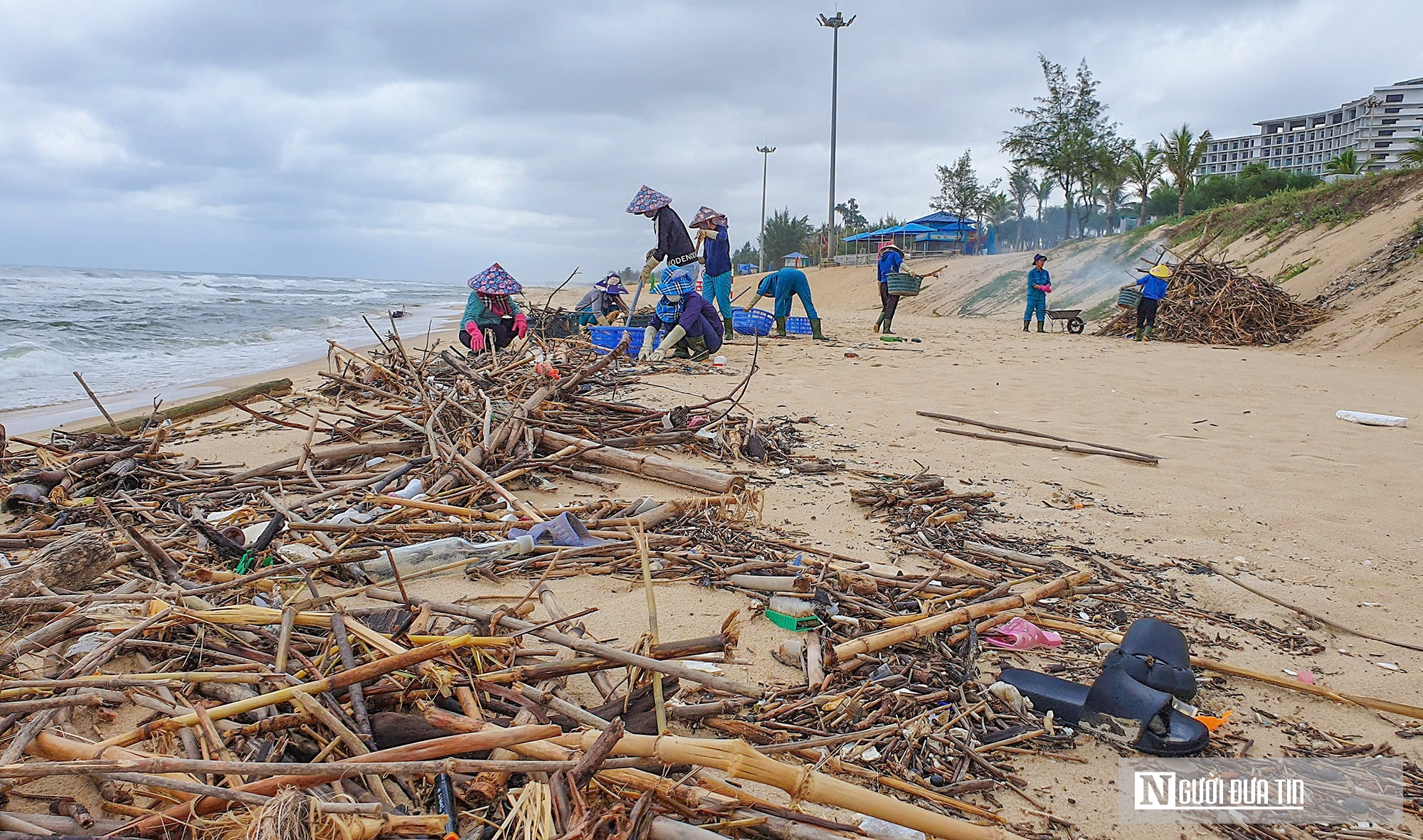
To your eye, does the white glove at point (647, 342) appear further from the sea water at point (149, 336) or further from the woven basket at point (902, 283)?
the sea water at point (149, 336)

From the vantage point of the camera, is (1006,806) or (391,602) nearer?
(1006,806)

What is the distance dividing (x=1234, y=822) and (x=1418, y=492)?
355 centimetres

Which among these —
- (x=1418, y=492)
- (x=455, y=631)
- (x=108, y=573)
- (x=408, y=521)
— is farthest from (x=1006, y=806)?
(x=1418, y=492)

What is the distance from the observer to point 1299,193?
1861 cm

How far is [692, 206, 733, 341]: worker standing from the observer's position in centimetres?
1127

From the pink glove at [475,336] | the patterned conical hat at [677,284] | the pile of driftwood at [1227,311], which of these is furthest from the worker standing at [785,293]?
the pile of driftwood at [1227,311]

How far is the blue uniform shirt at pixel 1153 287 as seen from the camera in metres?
13.1

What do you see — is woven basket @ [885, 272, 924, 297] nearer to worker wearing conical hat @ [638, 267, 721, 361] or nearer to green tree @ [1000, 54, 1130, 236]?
worker wearing conical hat @ [638, 267, 721, 361]

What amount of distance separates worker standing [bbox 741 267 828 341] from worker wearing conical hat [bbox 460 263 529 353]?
436cm

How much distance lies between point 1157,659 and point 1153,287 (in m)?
13.0

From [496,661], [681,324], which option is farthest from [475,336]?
[496,661]

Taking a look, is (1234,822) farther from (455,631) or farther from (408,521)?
(408,521)

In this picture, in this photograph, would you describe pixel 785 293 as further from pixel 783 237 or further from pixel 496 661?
pixel 783 237

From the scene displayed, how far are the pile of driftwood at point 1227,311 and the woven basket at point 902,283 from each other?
4819 mm
